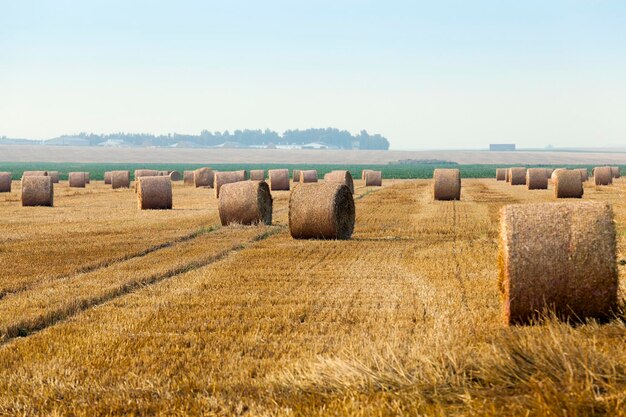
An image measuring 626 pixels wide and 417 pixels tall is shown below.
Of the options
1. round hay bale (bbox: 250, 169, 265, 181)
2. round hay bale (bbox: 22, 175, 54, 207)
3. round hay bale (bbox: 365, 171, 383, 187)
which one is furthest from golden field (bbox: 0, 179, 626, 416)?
round hay bale (bbox: 365, 171, 383, 187)

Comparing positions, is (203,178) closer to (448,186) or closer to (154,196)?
(448,186)

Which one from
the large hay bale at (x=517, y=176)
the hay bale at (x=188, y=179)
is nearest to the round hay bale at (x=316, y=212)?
the large hay bale at (x=517, y=176)

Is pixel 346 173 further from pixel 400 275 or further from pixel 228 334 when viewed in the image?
pixel 228 334

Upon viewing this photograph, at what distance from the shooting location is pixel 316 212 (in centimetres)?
1988

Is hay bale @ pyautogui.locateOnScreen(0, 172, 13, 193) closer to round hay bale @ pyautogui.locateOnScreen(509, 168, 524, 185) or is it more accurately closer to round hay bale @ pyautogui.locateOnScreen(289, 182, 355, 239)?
round hay bale @ pyautogui.locateOnScreen(289, 182, 355, 239)

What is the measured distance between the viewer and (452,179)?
124ft

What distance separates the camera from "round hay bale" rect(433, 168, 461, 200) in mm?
37688

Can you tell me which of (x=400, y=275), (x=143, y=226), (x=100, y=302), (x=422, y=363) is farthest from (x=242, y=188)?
(x=422, y=363)

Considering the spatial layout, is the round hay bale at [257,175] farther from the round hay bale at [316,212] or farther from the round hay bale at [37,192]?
the round hay bale at [316,212]

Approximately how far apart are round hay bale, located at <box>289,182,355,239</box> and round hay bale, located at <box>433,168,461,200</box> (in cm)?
1808

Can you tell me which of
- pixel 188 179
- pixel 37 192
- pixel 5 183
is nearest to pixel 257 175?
pixel 188 179

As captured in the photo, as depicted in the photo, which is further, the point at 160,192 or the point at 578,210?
the point at 160,192

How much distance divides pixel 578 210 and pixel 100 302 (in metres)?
6.33

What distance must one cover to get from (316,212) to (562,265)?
10.5 metres
